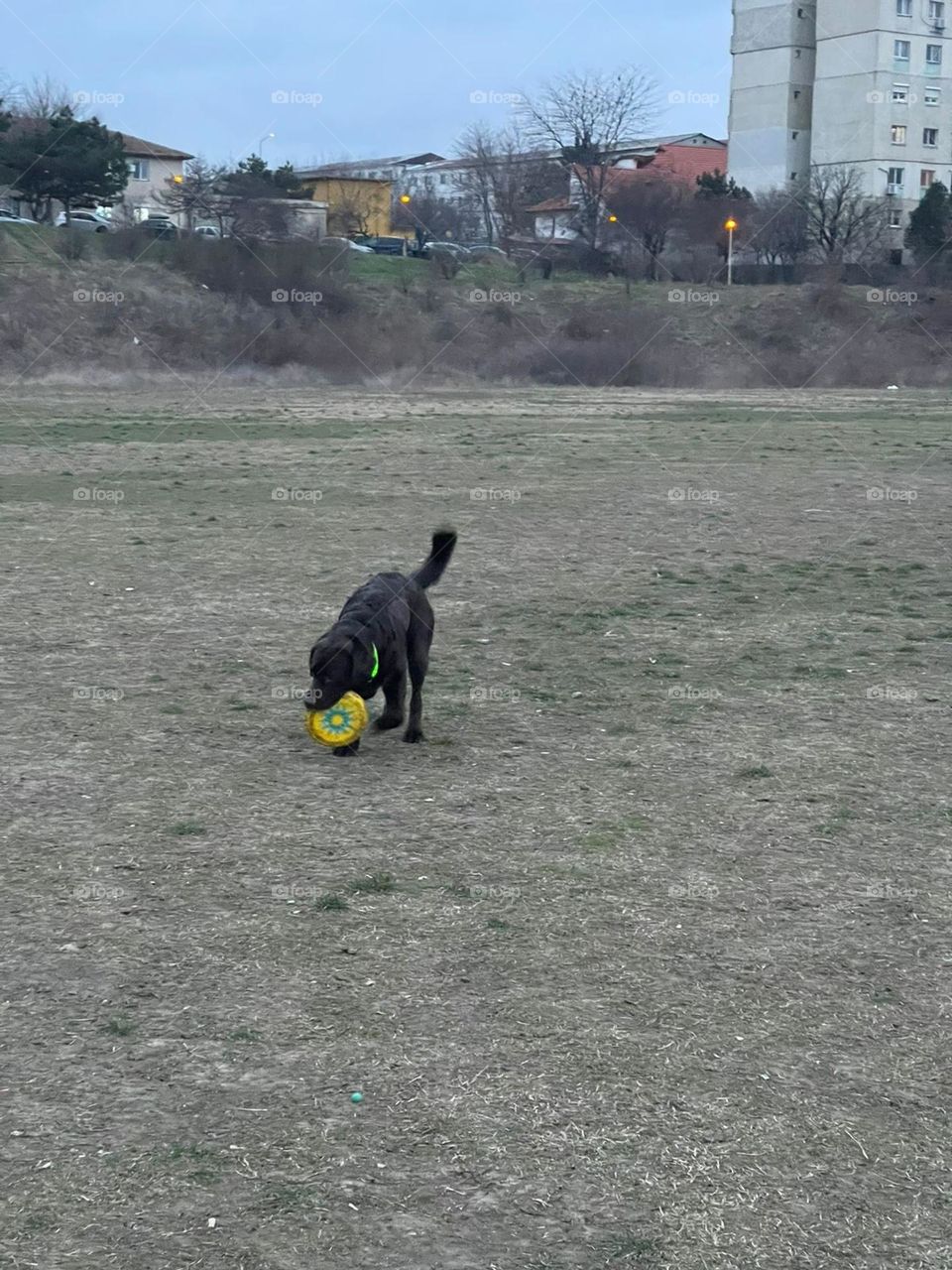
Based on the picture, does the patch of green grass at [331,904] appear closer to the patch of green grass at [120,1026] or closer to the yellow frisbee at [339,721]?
the patch of green grass at [120,1026]

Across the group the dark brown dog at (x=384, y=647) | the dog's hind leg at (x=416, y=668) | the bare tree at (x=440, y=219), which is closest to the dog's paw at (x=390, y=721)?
the dark brown dog at (x=384, y=647)

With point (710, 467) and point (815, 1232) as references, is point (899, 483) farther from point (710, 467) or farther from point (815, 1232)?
point (815, 1232)

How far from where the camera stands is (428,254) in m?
62.4

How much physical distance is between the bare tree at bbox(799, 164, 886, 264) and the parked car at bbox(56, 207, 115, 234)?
31.9 meters

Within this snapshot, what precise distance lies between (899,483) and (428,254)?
44.6 metres

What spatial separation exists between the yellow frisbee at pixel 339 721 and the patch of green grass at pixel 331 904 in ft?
6.07

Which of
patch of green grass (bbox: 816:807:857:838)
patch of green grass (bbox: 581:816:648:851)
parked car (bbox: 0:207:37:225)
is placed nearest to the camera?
patch of green grass (bbox: 581:816:648:851)

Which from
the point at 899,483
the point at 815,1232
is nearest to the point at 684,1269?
the point at 815,1232

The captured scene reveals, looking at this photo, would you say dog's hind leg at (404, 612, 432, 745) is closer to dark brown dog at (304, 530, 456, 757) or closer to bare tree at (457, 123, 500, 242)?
dark brown dog at (304, 530, 456, 757)

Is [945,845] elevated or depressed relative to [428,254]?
depressed

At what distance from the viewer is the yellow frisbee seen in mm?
7414

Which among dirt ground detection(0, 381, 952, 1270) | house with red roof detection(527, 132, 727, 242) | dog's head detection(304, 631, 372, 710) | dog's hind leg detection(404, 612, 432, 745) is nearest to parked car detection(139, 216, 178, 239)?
house with red roof detection(527, 132, 727, 242)

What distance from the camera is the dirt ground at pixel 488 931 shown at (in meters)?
3.73

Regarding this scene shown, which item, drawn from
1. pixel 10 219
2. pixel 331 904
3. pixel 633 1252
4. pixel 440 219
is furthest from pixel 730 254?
pixel 633 1252
